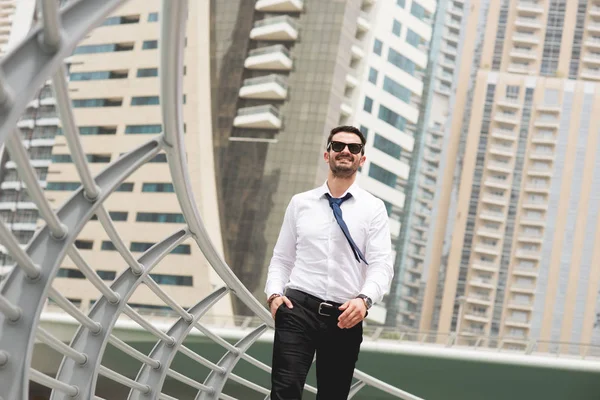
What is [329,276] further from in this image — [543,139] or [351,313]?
[543,139]

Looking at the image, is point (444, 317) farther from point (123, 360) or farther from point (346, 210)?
point (346, 210)

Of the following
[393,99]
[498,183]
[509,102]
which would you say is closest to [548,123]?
[509,102]

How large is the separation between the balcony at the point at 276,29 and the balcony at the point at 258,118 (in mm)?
4436

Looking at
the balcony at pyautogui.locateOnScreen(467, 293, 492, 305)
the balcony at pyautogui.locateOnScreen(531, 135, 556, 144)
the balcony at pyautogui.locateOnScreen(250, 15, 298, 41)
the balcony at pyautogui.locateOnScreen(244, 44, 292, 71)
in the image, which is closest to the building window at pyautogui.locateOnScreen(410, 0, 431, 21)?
the balcony at pyautogui.locateOnScreen(250, 15, 298, 41)

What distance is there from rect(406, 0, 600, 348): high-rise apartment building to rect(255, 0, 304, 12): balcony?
2822cm

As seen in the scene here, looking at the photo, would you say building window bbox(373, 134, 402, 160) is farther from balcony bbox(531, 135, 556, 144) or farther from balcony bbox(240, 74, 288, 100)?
balcony bbox(531, 135, 556, 144)

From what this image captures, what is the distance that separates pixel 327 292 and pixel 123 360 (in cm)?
2095

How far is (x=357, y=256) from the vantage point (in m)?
3.16

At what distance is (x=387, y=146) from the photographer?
188 ft

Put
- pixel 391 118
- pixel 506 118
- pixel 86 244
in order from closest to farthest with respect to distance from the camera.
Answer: pixel 391 118
pixel 86 244
pixel 506 118

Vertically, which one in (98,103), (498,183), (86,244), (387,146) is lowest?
(86,244)

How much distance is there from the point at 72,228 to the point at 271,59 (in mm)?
53918

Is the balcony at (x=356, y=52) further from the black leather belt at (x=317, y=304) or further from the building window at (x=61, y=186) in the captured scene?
the black leather belt at (x=317, y=304)

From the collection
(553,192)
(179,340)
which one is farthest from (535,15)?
(179,340)
